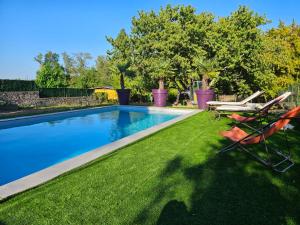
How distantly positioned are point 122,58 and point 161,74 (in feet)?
15.8

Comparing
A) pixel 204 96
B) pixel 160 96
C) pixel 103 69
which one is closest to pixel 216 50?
pixel 204 96

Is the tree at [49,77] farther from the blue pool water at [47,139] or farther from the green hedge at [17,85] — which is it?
the blue pool water at [47,139]

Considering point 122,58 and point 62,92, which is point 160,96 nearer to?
point 122,58

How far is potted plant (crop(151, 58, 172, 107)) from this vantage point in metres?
17.1

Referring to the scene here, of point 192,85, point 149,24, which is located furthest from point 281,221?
point 149,24

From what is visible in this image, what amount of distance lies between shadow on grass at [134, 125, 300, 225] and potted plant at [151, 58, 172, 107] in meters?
12.9

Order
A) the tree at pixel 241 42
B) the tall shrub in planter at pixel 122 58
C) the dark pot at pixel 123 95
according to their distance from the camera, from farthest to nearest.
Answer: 1. the tall shrub in planter at pixel 122 58
2. the dark pot at pixel 123 95
3. the tree at pixel 241 42

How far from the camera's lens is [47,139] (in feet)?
30.6

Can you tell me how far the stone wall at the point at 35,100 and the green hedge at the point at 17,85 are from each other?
0.57 m

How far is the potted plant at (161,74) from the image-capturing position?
17109 millimetres

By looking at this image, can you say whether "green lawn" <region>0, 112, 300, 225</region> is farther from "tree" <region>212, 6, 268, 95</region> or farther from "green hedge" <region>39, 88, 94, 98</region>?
"green hedge" <region>39, 88, 94, 98</region>

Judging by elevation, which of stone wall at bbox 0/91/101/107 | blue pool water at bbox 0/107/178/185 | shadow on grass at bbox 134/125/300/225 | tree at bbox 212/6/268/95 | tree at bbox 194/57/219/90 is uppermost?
tree at bbox 212/6/268/95

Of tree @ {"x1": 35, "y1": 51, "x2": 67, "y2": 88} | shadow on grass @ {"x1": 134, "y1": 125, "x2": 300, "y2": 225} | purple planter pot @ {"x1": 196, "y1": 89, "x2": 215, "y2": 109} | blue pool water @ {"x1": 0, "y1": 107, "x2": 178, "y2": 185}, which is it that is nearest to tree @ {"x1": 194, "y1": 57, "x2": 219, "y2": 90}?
purple planter pot @ {"x1": 196, "y1": 89, "x2": 215, "y2": 109}

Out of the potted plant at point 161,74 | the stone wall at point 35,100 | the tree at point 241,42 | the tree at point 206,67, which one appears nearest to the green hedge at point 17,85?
the stone wall at point 35,100
